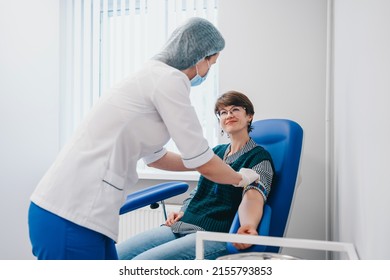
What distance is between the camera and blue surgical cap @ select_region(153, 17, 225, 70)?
1.31 meters

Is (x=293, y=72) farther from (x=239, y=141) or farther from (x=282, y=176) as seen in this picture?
(x=282, y=176)

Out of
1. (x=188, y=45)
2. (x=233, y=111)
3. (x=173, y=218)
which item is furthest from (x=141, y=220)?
(x=188, y=45)

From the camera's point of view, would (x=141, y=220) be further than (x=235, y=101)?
Yes

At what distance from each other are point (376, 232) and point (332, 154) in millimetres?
1232

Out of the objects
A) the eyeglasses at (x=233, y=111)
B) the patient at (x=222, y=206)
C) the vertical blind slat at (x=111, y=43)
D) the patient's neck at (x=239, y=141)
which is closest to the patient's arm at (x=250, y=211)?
the patient at (x=222, y=206)

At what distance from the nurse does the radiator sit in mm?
1255

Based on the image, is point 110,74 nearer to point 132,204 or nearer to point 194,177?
point 194,177

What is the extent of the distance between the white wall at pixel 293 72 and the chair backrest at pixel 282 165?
1.90 ft

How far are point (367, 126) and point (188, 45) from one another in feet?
2.16

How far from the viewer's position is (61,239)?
3.81 ft

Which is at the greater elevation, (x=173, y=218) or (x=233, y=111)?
(x=233, y=111)

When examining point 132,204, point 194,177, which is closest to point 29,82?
point 194,177

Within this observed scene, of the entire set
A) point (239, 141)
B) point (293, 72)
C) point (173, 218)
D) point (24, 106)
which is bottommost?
point (173, 218)
